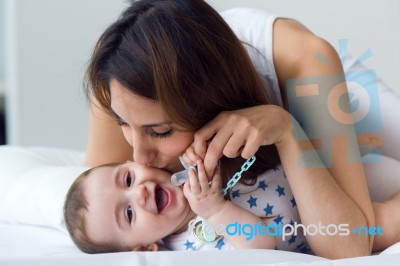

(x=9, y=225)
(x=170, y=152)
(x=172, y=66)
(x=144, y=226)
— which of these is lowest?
(x=9, y=225)

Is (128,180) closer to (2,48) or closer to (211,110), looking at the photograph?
(211,110)

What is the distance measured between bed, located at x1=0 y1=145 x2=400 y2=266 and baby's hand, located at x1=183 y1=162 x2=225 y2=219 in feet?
0.22

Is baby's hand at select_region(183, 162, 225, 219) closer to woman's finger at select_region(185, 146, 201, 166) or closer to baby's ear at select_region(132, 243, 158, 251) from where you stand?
woman's finger at select_region(185, 146, 201, 166)

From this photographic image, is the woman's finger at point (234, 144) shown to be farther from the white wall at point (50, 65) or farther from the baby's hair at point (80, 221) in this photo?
the white wall at point (50, 65)

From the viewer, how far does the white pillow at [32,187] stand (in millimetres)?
968

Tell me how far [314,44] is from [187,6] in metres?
0.17

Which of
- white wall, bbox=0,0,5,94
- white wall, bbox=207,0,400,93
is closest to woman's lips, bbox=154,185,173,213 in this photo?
white wall, bbox=207,0,400,93

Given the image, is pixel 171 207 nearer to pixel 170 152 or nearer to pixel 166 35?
pixel 170 152

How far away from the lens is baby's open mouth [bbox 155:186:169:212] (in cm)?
79

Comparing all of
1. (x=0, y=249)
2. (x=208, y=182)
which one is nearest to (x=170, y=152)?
(x=208, y=182)

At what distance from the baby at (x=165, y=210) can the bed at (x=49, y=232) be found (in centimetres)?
4

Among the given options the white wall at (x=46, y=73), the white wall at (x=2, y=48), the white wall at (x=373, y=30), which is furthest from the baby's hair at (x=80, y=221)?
the white wall at (x=2, y=48)

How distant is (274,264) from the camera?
634 millimetres

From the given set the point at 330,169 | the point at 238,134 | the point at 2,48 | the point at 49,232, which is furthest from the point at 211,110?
the point at 2,48
